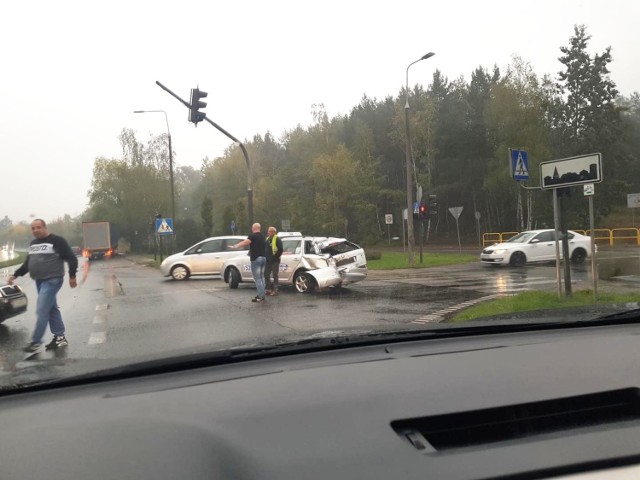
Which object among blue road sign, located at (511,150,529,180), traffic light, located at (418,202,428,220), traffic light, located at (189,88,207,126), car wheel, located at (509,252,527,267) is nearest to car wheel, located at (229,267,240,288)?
traffic light, located at (189,88,207,126)

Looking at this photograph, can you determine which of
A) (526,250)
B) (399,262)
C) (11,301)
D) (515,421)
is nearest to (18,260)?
(11,301)

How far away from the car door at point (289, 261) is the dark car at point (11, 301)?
28.4 feet

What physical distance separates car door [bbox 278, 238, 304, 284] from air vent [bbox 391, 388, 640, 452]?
39.4ft

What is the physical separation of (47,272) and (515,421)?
17.4 feet

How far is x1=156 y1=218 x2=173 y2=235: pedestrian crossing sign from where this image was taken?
33.9 feet

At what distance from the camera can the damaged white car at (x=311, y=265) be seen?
13.9 metres

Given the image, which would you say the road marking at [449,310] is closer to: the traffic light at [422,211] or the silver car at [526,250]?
the silver car at [526,250]

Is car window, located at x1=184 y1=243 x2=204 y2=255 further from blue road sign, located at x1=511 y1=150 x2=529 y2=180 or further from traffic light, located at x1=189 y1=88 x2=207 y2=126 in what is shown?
blue road sign, located at x1=511 y1=150 x2=529 y2=180

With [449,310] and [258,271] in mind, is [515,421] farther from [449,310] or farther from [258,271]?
[258,271]

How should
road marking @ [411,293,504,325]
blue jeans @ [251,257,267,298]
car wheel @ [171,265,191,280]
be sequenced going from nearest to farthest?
road marking @ [411,293,504,325] → blue jeans @ [251,257,267,298] → car wheel @ [171,265,191,280]

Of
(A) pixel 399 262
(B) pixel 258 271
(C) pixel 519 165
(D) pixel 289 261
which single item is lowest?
(A) pixel 399 262

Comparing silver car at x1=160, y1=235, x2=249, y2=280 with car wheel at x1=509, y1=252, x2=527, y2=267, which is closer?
silver car at x1=160, y1=235, x2=249, y2=280

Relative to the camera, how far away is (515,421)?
2084mm

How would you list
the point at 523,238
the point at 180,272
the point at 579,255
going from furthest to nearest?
the point at 523,238
the point at 579,255
the point at 180,272
